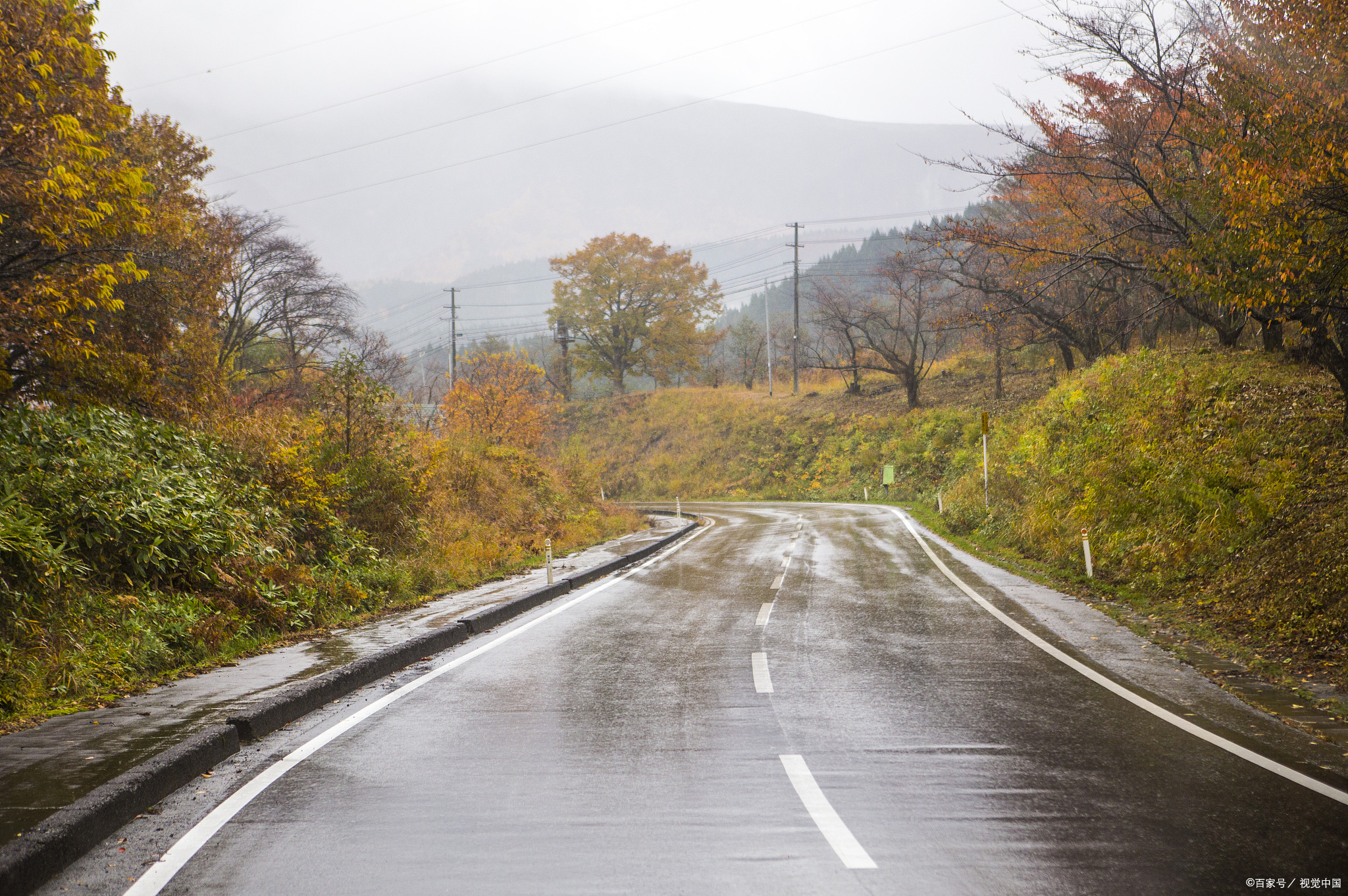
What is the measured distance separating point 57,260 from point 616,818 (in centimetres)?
943

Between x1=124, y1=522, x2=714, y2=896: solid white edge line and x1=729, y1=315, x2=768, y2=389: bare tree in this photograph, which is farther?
x1=729, y1=315, x2=768, y2=389: bare tree

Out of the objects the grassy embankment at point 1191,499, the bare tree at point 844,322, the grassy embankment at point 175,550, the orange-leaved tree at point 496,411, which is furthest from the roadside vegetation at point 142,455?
the bare tree at point 844,322

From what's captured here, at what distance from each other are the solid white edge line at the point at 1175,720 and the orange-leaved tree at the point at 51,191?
10256mm

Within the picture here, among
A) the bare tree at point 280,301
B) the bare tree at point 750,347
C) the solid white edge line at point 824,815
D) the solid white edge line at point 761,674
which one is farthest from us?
the bare tree at point 750,347

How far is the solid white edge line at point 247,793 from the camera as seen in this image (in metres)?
3.81

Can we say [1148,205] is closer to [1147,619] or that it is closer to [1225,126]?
[1225,126]

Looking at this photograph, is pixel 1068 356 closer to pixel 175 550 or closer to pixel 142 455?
pixel 142 455

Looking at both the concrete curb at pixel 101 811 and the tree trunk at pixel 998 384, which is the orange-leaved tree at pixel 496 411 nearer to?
the tree trunk at pixel 998 384

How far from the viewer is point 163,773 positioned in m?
4.89

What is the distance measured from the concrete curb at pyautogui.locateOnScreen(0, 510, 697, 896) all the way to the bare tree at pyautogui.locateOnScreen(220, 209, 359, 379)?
75.2ft

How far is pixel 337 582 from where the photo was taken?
37.2 feet

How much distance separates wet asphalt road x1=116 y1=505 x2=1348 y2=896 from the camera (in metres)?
3.73

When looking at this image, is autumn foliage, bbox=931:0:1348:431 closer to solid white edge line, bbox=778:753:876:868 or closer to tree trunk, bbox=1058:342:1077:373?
solid white edge line, bbox=778:753:876:868

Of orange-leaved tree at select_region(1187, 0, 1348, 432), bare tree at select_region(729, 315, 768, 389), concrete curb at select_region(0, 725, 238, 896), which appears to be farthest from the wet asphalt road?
bare tree at select_region(729, 315, 768, 389)
